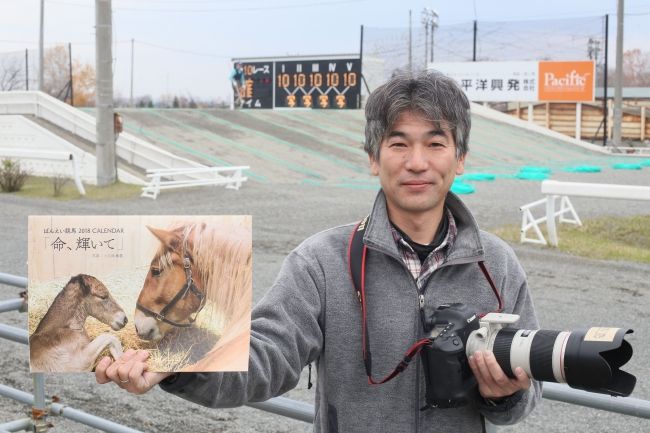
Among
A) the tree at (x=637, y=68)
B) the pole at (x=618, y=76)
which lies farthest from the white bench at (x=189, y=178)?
the tree at (x=637, y=68)

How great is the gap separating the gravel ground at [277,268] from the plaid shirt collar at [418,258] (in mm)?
2943

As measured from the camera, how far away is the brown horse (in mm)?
1849

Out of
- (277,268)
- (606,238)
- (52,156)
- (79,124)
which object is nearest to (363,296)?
(277,268)

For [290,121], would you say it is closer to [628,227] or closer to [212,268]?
[628,227]

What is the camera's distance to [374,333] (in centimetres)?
204

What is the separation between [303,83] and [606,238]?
24.9 m

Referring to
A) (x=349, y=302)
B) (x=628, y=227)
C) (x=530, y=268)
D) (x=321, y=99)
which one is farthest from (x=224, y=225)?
(x=321, y=99)

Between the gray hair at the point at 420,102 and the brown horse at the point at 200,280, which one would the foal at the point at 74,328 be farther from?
the gray hair at the point at 420,102

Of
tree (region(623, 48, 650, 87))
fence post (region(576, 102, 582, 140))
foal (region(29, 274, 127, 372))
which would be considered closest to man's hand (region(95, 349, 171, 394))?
foal (region(29, 274, 127, 372))

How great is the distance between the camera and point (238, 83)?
36.3m

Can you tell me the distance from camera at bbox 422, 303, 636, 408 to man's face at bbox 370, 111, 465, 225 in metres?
0.28

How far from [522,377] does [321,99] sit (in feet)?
110

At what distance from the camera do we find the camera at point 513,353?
1719mm

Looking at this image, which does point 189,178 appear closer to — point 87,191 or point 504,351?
point 87,191
